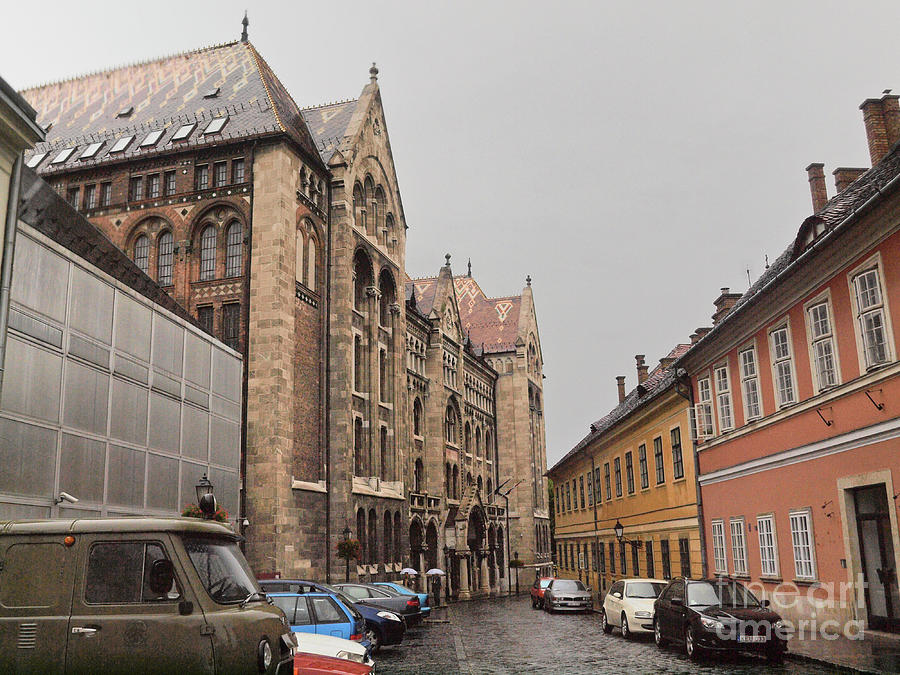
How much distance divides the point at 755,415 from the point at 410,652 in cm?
1097

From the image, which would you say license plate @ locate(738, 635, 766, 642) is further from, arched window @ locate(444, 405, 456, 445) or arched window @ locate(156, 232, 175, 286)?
arched window @ locate(444, 405, 456, 445)

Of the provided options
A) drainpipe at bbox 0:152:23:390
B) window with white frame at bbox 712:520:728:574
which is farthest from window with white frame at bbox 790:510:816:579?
drainpipe at bbox 0:152:23:390

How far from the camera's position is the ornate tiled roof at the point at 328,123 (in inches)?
1672

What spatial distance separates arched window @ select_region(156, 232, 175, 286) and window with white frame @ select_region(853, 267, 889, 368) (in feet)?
92.6

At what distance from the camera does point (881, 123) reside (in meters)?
21.9

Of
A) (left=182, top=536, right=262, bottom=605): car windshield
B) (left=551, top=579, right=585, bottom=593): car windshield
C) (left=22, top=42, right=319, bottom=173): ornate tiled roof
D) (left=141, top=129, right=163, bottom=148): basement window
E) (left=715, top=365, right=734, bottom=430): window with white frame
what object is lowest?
(left=551, top=579, right=585, bottom=593): car windshield

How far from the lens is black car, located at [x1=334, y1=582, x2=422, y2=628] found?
23.4m

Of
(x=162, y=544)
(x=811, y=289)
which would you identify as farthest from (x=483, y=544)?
(x=162, y=544)

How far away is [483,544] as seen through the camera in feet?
214

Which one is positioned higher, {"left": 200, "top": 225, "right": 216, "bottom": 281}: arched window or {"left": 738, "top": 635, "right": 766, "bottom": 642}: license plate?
{"left": 200, "top": 225, "right": 216, "bottom": 281}: arched window

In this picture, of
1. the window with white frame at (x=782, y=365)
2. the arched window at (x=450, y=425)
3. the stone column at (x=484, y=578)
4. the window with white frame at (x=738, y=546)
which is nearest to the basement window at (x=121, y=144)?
the window with white frame at (x=782, y=365)

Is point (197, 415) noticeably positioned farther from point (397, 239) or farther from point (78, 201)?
point (397, 239)

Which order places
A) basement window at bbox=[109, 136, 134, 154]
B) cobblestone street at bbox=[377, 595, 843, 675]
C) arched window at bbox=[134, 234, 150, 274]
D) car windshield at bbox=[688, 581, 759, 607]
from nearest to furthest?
cobblestone street at bbox=[377, 595, 843, 675]
car windshield at bbox=[688, 581, 759, 607]
arched window at bbox=[134, 234, 150, 274]
basement window at bbox=[109, 136, 134, 154]

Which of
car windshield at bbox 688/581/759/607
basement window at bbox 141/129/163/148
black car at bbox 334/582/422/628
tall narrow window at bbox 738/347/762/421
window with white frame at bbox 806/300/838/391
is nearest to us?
car windshield at bbox 688/581/759/607
